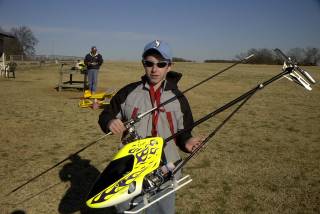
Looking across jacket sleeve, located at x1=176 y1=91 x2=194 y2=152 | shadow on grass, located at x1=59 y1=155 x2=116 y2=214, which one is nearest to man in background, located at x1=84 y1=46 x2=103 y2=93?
shadow on grass, located at x1=59 y1=155 x2=116 y2=214

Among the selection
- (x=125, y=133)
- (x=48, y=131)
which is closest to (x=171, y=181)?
(x=125, y=133)

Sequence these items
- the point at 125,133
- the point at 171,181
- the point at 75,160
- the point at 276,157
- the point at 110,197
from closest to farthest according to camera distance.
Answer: the point at 110,197, the point at 171,181, the point at 125,133, the point at 75,160, the point at 276,157

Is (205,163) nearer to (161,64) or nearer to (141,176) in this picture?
(161,64)

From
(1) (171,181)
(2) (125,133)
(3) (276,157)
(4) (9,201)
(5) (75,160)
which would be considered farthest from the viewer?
(3) (276,157)

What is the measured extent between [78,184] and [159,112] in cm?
389

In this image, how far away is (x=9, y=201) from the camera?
5.57 metres

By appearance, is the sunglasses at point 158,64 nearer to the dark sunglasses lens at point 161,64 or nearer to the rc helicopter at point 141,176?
the dark sunglasses lens at point 161,64

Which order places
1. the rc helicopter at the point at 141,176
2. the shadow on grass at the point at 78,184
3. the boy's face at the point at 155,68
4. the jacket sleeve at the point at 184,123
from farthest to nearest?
the shadow on grass at the point at 78,184
the jacket sleeve at the point at 184,123
the boy's face at the point at 155,68
the rc helicopter at the point at 141,176

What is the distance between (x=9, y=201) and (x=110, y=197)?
159 inches

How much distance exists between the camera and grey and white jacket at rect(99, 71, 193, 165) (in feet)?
10.8

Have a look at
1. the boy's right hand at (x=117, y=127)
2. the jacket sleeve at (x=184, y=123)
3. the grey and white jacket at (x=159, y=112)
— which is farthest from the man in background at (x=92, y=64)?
the boy's right hand at (x=117, y=127)

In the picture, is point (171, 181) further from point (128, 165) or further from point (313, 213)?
point (313, 213)

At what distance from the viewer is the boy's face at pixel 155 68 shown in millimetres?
3215

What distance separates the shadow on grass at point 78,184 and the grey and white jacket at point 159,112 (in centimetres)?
273
